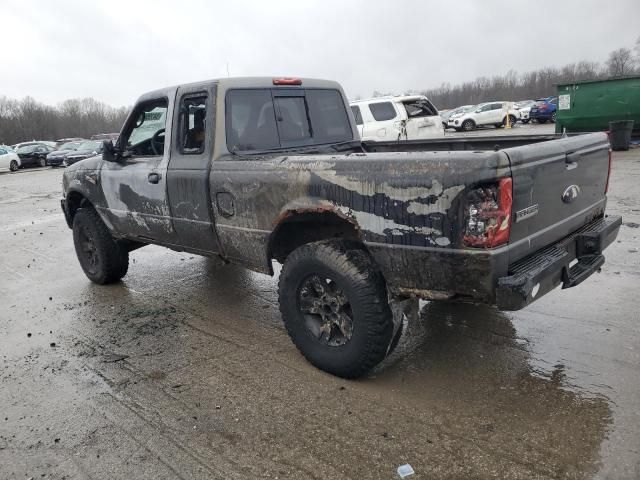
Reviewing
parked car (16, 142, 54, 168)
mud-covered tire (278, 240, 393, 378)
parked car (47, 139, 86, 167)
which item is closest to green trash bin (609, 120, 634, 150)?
mud-covered tire (278, 240, 393, 378)

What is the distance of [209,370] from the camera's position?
141 inches

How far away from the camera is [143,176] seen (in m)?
4.55

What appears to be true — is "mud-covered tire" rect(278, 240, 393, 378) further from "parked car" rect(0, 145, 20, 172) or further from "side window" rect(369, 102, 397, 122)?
"parked car" rect(0, 145, 20, 172)

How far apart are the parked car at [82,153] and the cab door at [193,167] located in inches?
937

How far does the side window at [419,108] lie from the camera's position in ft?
43.6

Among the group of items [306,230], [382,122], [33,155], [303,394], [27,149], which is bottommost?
[303,394]

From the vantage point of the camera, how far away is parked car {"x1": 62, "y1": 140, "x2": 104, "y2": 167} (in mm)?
26203

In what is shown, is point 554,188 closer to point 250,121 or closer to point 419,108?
point 250,121

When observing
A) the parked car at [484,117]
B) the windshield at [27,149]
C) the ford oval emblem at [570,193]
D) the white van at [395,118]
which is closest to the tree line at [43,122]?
the windshield at [27,149]

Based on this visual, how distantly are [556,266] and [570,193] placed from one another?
1.78 ft

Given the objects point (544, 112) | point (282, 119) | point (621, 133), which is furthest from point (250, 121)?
point (544, 112)

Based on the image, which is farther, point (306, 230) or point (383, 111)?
point (383, 111)

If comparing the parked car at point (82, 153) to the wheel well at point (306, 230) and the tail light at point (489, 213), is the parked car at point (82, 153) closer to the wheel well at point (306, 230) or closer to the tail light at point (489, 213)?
the wheel well at point (306, 230)

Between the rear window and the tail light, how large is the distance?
79.4 inches
